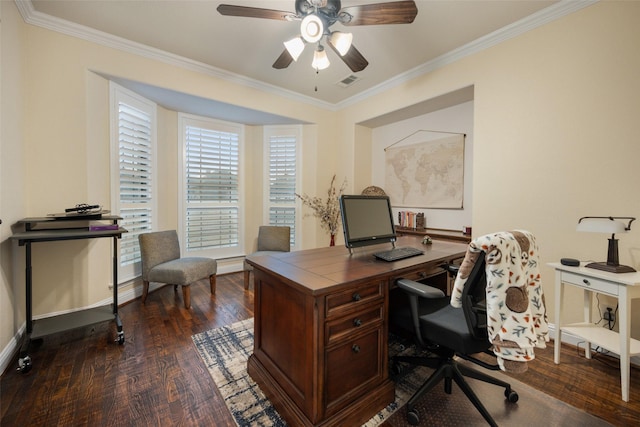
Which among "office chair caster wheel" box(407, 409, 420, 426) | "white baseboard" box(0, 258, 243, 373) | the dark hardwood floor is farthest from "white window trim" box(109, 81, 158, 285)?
"office chair caster wheel" box(407, 409, 420, 426)

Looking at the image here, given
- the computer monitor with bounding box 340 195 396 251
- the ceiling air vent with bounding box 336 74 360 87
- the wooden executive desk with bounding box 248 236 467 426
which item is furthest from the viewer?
the ceiling air vent with bounding box 336 74 360 87

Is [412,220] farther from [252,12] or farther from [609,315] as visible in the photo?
[252,12]

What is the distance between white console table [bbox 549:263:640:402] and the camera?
5.39ft

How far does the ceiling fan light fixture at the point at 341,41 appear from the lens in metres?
2.00

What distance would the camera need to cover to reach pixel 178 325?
2.56 m

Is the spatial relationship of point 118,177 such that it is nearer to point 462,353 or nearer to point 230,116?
point 230,116

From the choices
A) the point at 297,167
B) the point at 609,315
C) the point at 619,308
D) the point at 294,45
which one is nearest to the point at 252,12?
the point at 294,45

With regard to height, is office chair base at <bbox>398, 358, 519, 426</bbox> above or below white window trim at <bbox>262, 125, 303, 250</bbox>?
below

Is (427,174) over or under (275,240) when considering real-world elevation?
over

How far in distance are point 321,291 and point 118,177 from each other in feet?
9.76

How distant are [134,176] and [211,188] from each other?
1111 mm

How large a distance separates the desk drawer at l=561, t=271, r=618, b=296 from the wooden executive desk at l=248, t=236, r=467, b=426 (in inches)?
47.0

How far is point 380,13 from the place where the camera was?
1.80m

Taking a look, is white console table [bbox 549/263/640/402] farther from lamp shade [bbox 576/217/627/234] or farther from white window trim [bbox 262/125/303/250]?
white window trim [bbox 262/125/303/250]
